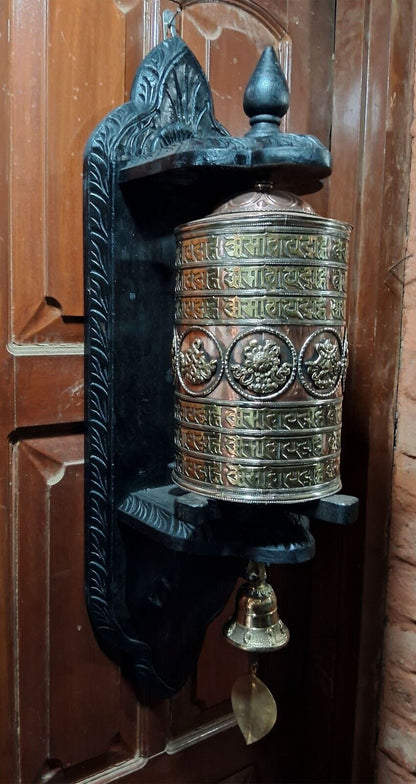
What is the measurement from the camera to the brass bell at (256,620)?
59 centimetres

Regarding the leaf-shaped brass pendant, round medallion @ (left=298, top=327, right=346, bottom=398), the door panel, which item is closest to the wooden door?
the door panel

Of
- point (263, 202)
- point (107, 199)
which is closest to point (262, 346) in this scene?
point (263, 202)

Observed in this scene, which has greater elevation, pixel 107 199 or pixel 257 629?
pixel 107 199

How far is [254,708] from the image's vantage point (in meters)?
0.66

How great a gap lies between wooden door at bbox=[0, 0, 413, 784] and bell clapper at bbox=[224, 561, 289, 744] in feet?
0.49

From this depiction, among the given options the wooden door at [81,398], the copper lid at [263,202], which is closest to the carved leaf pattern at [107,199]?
the wooden door at [81,398]

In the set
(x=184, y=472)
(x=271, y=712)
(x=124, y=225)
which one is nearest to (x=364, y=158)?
(x=124, y=225)

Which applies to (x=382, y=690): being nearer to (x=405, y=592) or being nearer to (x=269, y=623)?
(x=405, y=592)

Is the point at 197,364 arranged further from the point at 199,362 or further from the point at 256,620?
the point at 256,620

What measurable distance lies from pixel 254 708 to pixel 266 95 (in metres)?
0.58

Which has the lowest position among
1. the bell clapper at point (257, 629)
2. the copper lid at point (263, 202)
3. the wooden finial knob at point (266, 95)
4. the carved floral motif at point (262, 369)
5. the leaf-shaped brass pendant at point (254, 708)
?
the leaf-shaped brass pendant at point (254, 708)

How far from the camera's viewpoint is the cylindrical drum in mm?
511

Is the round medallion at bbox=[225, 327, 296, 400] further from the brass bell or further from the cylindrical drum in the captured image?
the brass bell

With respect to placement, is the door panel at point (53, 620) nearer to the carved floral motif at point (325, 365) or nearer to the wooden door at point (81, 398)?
the wooden door at point (81, 398)
